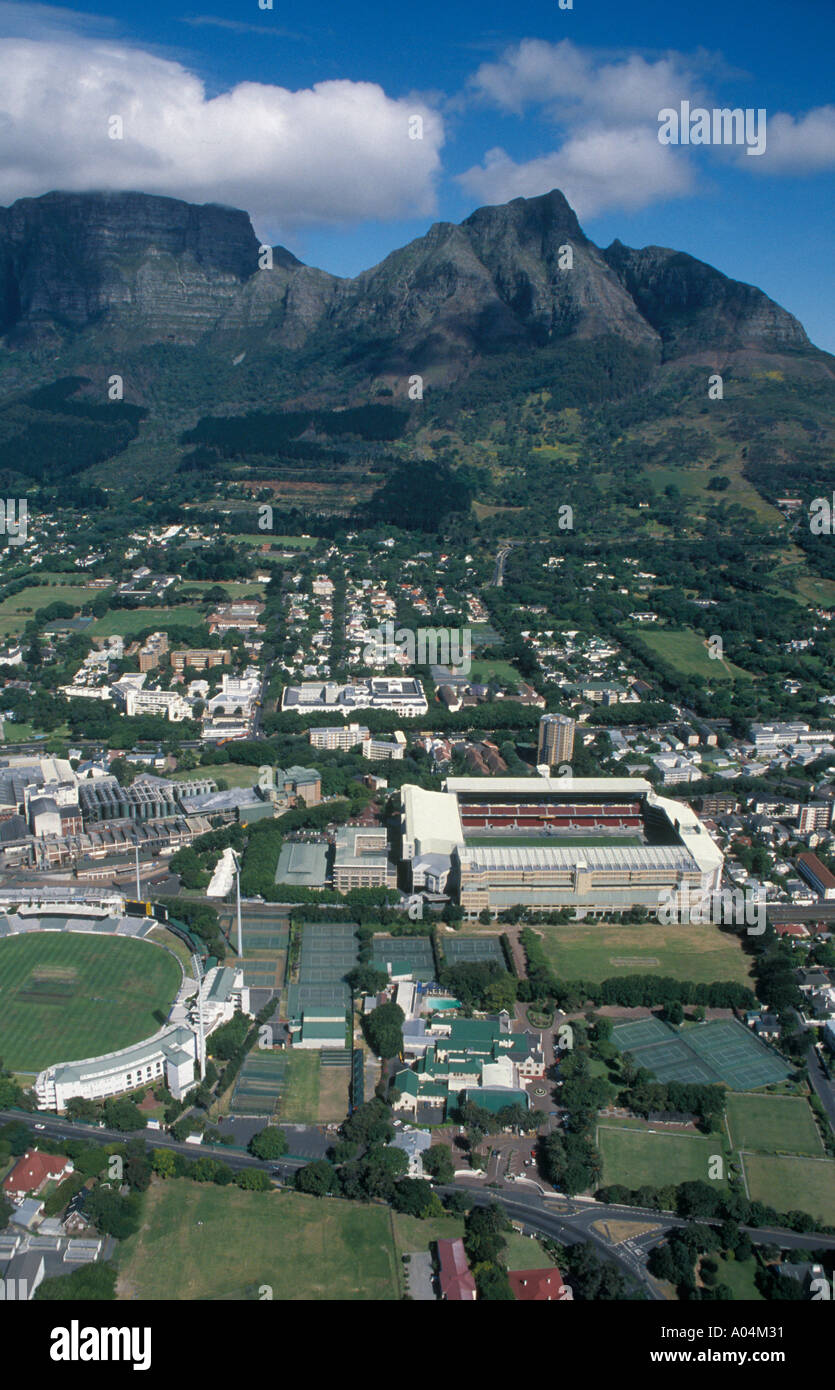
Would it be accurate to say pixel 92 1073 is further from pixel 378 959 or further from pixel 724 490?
pixel 724 490

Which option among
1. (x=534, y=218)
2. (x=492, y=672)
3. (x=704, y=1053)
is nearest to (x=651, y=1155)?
(x=704, y=1053)

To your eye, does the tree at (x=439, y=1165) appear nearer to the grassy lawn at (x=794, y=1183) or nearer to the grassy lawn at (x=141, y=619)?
the grassy lawn at (x=794, y=1183)

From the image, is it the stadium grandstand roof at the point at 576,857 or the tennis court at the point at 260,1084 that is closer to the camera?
the tennis court at the point at 260,1084

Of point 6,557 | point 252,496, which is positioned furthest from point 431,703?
point 252,496

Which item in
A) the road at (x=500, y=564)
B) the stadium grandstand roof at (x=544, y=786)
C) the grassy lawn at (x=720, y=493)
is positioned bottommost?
the stadium grandstand roof at (x=544, y=786)

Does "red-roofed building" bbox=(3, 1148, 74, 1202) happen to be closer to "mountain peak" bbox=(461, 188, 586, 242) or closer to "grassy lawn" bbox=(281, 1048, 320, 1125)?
"grassy lawn" bbox=(281, 1048, 320, 1125)

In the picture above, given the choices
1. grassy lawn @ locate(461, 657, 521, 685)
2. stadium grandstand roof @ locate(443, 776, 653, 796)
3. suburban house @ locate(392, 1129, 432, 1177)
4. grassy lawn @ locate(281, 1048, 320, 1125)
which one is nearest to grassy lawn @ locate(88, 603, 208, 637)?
grassy lawn @ locate(461, 657, 521, 685)

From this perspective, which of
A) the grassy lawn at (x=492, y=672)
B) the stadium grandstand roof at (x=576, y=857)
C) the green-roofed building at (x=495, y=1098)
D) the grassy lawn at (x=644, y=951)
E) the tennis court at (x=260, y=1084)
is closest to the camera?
the green-roofed building at (x=495, y=1098)

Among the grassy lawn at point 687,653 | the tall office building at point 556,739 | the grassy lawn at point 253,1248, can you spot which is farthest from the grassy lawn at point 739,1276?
the grassy lawn at point 687,653
